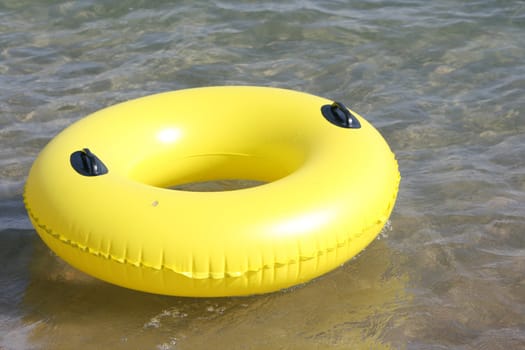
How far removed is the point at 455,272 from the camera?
347 centimetres

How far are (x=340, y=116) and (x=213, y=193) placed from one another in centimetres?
79

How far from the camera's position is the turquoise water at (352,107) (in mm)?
3152

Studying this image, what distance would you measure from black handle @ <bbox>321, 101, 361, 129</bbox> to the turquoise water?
61cm

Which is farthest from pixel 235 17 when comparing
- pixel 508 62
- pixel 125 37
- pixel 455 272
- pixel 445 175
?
pixel 455 272

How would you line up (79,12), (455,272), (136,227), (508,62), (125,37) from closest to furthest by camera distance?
(136,227) < (455,272) < (508,62) < (125,37) < (79,12)

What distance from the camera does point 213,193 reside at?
3.03 m

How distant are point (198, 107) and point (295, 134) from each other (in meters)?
0.50

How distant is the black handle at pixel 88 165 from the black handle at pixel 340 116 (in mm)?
1024

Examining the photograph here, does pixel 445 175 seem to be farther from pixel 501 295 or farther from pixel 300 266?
pixel 300 266

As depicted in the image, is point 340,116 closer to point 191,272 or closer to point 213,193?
point 213,193

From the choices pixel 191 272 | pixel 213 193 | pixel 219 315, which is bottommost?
pixel 219 315

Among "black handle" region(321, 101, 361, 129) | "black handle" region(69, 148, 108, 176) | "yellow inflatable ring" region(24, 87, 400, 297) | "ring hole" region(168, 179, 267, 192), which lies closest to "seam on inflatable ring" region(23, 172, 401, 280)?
"yellow inflatable ring" region(24, 87, 400, 297)

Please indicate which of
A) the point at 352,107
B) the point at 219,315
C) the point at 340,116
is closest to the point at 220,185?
the point at 340,116

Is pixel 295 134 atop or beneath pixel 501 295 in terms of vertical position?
atop
